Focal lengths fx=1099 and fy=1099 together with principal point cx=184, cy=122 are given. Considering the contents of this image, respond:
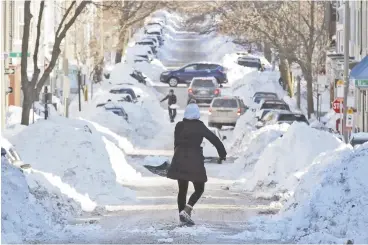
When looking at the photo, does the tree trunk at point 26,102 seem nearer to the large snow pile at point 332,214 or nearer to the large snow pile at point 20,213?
the large snow pile at point 20,213

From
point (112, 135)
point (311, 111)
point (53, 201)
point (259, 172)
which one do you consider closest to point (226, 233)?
point (53, 201)

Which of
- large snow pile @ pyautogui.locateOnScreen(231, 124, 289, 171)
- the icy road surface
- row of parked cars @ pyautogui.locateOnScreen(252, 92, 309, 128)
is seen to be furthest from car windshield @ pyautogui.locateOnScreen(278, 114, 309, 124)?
the icy road surface

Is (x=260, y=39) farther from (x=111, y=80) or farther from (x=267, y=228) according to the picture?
(x=267, y=228)

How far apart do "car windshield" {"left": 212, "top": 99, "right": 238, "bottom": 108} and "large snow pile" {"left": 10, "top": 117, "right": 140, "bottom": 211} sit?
1090 inches

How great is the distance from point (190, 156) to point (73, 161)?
583 cm

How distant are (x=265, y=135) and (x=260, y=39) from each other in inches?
999

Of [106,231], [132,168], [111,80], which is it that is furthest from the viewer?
[111,80]

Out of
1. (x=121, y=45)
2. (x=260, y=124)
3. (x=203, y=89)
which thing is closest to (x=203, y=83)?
(x=203, y=89)

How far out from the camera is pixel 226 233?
1379cm

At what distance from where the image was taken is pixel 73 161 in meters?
20.2

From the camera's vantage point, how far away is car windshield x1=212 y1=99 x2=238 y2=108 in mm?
49844

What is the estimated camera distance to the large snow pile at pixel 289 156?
22.8 meters

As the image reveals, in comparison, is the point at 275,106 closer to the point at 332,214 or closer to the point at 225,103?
the point at 225,103

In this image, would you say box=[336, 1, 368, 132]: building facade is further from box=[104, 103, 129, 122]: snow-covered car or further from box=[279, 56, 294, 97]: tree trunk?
box=[104, 103, 129, 122]: snow-covered car
